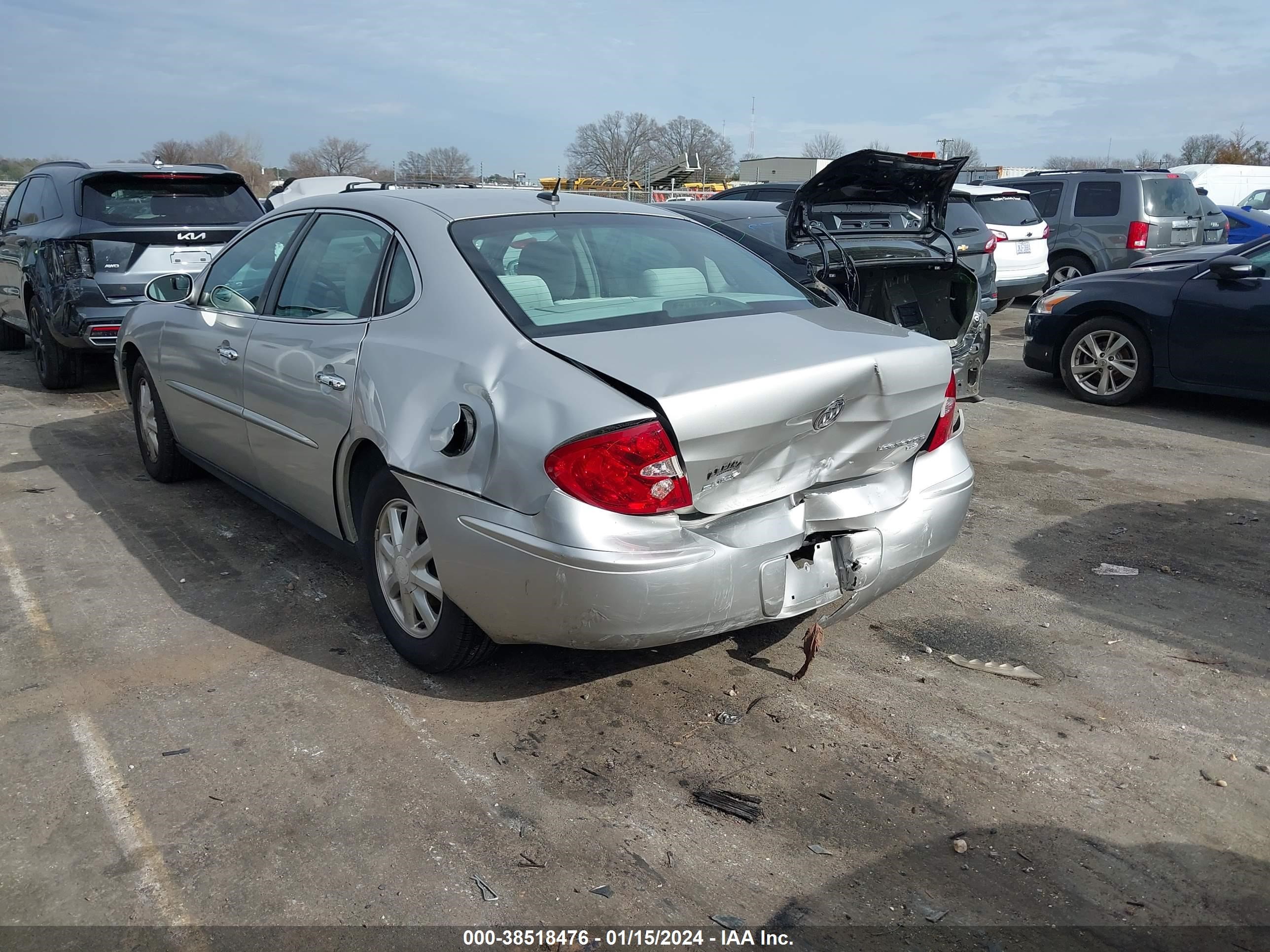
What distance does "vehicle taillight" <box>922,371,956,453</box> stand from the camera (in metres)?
3.69

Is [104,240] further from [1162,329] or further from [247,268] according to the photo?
[1162,329]

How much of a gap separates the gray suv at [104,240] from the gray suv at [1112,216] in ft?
34.7

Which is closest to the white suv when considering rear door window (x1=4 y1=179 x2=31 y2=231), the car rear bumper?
the car rear bumper

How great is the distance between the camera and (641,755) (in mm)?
3195

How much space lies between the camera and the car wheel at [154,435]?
573cm

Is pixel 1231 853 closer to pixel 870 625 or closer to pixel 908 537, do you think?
pixel 908 537

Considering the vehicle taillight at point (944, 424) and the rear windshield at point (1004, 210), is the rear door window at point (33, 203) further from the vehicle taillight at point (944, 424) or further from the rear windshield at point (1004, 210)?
the rear windshield at point (1004, 210)

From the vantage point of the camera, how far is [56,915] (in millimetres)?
2494

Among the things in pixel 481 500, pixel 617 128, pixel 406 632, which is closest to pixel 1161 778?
pixel 481 500

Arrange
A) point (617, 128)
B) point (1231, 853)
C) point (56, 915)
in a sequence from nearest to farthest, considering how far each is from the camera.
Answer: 1. point (56, 915)
2. point (1231, 853)
3. point (617, 128)

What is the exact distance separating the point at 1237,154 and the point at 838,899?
68.8 metres

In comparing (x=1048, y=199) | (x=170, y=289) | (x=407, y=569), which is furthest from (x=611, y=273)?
(x=1048, y=199)

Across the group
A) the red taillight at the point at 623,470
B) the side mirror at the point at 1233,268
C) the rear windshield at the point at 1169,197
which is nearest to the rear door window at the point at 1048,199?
the rear windshield at the point at 1169,197

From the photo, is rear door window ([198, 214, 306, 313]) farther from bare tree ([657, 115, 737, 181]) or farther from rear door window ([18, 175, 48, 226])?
bare tree ([657, 115, 737, 181])
